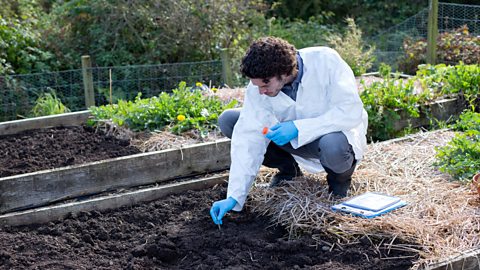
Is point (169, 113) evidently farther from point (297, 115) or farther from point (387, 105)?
point (387, 105)

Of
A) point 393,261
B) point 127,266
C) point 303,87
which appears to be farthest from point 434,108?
point 127,266

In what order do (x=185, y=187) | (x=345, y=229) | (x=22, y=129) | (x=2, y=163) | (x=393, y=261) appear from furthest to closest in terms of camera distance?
1. (x=22, y=129)
2. (x=2, y=163)
3. (x=185, y=187)
4. (x=345, y=229)
5. (x=393, y=261)

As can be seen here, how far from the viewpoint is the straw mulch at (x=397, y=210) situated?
3625mm

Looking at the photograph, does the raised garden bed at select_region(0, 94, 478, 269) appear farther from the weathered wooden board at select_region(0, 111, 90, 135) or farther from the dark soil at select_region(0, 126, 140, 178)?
the weathered wooden board at select_region(0, 111, 90, 135)

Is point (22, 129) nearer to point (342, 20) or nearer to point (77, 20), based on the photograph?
point (77, 20)

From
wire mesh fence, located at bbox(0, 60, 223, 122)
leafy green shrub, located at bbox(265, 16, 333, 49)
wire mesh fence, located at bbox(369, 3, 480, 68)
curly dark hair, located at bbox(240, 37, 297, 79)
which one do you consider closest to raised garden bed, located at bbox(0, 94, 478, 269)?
curly dark hair, located at bbox(240, 37, 297, 79)

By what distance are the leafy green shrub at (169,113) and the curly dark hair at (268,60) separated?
162cm

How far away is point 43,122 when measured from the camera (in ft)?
19.7

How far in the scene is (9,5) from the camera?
29.3 feet

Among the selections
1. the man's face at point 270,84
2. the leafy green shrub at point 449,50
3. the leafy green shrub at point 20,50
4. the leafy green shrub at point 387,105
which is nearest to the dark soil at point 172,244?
the man's face at point 270,84

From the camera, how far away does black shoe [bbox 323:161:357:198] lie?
419 centimetres

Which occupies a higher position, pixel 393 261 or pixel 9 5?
pixel 9 5

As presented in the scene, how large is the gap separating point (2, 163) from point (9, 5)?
4.39 meters

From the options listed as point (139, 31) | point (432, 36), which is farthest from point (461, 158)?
point (139, 31)
